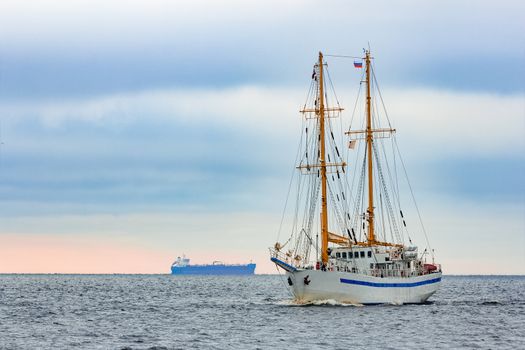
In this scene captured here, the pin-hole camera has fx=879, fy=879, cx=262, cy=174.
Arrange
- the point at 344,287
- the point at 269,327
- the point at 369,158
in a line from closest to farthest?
the point at 269,327 < the point at 344,287 < the point at 369,158

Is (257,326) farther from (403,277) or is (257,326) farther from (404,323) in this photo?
(403,277)

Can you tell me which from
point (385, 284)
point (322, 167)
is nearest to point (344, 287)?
point (385, 284)

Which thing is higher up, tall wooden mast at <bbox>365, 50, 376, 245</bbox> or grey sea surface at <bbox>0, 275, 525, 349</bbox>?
tall wooden mast at <bbox>365, 50, 376, 245</bbox>

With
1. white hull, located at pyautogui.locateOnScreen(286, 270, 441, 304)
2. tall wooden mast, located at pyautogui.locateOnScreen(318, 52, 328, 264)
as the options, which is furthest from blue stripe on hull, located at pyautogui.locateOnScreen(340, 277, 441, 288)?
tall wooden mast, located at pyautogui.locateOnScreen(318, 52, 328, 264)

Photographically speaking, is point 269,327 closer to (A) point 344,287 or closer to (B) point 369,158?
(A) point 344,287

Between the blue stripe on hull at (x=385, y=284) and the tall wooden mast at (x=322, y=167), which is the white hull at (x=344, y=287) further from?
the tall wooden mast at (x=322, y=167)

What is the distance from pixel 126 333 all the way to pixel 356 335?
65.2 ft

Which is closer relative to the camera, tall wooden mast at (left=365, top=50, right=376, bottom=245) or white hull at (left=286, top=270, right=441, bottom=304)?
white hull at (left=286, top=270, right=441, bottom=304)

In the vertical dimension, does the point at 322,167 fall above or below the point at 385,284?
above

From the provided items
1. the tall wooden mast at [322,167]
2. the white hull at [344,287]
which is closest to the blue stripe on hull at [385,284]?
the white hull at [344,287]

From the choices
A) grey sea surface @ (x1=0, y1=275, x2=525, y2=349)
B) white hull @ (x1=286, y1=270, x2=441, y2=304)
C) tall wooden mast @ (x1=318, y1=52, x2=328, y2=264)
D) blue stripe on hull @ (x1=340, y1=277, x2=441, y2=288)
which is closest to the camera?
grey sea surface @ (x1=0, y1=275, x2=525, y2=349)

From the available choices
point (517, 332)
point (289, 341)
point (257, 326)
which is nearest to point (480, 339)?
point (517, 332)

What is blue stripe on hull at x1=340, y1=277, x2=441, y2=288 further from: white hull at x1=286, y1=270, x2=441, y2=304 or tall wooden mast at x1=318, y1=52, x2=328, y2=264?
tall wooden mast at x1=318, y1=52, x2=328, y2=264

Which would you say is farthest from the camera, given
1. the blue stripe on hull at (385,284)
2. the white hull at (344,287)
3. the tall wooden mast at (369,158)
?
the tall wooden mast at (369,158)
